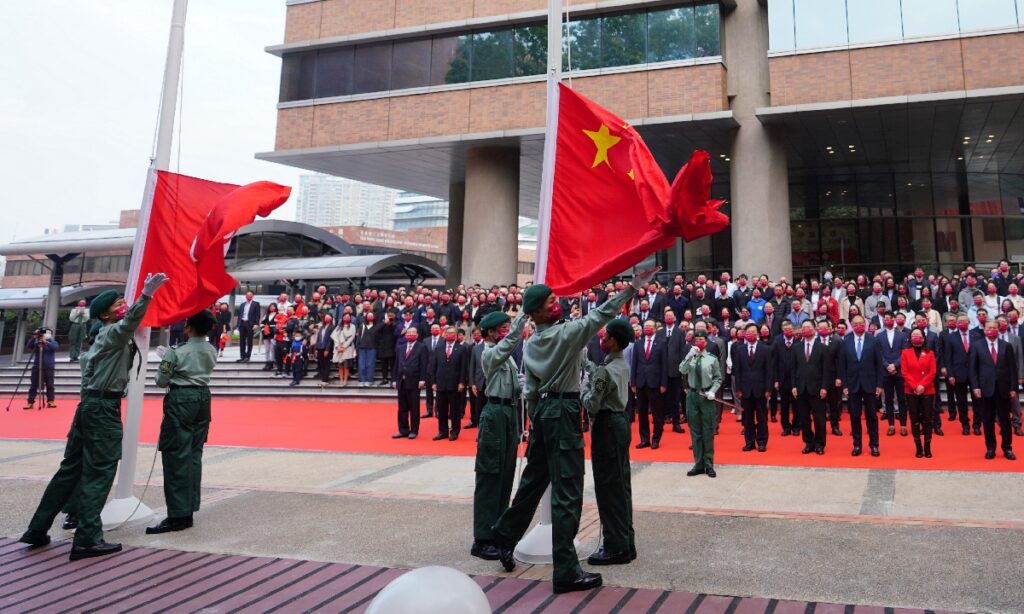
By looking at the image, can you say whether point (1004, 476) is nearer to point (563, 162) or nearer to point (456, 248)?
point (563, 162)

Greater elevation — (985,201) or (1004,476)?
(985,201)

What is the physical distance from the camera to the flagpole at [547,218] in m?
5.11

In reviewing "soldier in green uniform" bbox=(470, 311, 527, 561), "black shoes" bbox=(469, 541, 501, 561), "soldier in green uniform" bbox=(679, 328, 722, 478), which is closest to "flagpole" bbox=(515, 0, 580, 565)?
"black shoes" bbox=(469, 541, 501, 561)

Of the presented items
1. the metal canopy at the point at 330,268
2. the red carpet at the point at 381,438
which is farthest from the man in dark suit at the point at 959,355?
the metal canopy at the point at 330,268

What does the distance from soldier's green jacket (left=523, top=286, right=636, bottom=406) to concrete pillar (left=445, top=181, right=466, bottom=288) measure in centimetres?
2559

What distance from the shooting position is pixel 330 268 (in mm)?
24562

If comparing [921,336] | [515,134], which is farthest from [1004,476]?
[515,134]

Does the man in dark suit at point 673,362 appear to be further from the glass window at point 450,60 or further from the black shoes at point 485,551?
the glass window at point 450,60

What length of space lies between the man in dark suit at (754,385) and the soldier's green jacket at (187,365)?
307 inches

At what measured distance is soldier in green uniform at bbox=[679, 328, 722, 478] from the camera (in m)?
8.30

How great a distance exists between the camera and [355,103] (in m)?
25.9

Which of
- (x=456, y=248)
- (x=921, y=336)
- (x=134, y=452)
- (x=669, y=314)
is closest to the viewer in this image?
(x=134, y=452)

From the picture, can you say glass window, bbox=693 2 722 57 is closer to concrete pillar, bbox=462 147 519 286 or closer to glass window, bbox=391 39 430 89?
concrete pillar, bbox=462 147 519 286

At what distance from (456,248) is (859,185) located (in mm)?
17726
